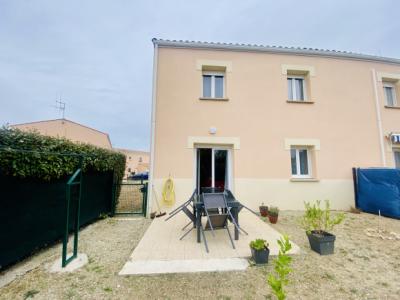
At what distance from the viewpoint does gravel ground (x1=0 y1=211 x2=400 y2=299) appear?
7.23ft

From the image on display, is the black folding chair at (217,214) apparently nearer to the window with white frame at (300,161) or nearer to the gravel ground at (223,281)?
the gravel ground at (223,281)

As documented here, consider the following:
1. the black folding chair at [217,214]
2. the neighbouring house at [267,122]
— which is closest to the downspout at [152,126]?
the neighbouring house at [267,122]

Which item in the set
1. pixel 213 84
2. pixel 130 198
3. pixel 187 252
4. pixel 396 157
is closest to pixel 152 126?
pixel 213 84

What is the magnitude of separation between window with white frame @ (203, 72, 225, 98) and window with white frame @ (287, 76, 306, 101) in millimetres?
2964

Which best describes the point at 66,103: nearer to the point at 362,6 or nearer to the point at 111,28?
the point at 111,28

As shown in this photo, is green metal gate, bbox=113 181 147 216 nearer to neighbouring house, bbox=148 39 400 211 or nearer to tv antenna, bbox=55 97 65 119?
neighbouring house, bbox=148 39 400 211

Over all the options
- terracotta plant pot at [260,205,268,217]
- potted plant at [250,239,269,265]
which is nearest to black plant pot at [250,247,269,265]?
potted plant at [250,239,269,265]

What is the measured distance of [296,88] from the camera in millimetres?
7434

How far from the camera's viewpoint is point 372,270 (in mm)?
2795

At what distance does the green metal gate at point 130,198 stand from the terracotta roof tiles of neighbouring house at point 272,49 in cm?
555

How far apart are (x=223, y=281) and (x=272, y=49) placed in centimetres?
805

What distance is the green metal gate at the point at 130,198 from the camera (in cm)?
608

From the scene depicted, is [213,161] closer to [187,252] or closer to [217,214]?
[217,214]

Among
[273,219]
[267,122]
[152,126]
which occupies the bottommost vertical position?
[273,219]
